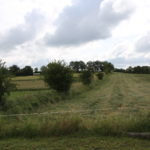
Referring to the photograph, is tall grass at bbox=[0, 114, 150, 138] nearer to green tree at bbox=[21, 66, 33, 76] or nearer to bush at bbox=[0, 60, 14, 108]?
bush at bbox=[0, 60, 14, 108]

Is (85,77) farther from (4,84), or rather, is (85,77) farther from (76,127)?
(76,127)

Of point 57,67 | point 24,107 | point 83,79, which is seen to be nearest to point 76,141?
point 24,107

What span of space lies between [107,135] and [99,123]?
46 cm

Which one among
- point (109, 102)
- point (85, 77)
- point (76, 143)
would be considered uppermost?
point (85, 77)

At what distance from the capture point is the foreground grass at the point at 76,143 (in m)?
5.33

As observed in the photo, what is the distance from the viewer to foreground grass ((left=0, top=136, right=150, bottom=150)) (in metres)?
5.33

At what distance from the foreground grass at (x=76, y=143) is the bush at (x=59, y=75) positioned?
1748cm

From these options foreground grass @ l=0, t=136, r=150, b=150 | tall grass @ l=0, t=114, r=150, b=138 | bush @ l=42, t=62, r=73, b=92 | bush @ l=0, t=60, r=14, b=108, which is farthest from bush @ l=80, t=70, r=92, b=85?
foreground grass @ l=0, t=136, r=150, b=150

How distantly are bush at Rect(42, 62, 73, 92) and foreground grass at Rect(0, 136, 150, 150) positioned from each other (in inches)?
688

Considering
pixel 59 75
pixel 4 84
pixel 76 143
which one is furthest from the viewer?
pixel 59 75

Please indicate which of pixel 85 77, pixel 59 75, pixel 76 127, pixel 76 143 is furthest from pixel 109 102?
pixel 85 77

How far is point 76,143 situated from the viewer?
5648 millimetres

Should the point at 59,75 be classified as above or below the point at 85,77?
above

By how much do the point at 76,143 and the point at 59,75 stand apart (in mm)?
17918
